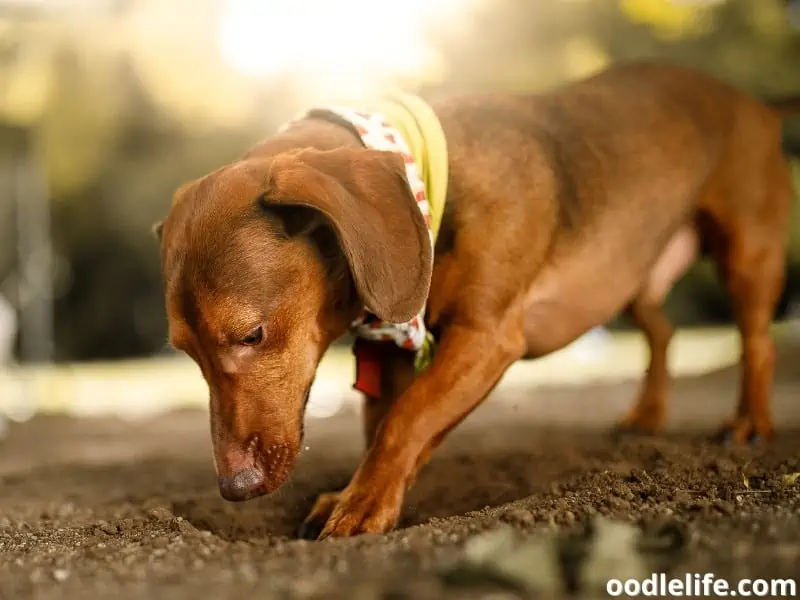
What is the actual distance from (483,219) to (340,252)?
1.50 feet

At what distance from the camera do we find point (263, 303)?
1.99m

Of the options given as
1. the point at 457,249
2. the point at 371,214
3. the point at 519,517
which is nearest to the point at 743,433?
the point at 457,249

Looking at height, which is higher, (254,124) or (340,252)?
(340,252)

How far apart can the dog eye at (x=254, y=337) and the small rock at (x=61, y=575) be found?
62 centimetres

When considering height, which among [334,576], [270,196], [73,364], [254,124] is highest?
[270,196]

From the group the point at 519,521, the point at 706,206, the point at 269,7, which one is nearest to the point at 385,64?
the point at 269,7

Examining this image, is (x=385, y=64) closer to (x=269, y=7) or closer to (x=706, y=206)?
(x=269, y=7)

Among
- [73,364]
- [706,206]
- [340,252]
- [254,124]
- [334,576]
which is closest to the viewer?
[334,576]

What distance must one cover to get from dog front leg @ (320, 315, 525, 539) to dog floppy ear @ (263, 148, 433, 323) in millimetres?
252

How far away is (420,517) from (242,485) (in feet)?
1.72

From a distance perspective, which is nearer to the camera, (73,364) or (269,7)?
(269,7)

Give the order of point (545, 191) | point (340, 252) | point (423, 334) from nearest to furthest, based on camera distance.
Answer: point (340, 252), point (423, 334), point (545, 191)

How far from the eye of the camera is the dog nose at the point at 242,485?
1921 mm

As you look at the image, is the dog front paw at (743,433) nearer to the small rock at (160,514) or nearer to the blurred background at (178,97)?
the small rock at (160,514)
